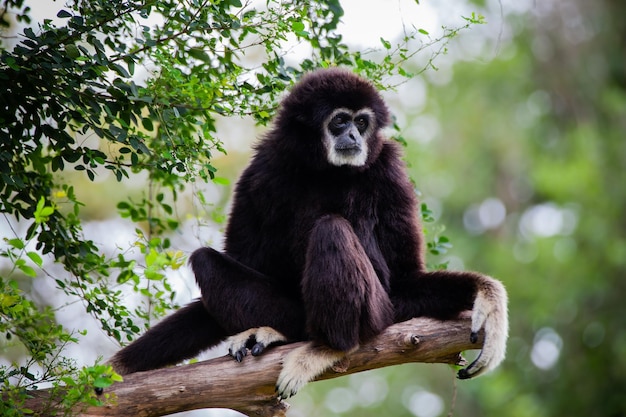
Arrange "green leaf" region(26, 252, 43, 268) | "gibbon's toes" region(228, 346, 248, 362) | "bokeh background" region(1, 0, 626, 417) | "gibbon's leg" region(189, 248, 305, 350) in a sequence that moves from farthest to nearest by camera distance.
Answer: "bokeh background" region(1, 0, 626, 417) → "gibbon's leg" region(189, 248, 305, 350) → "gibbon's toes" region(228, 346, 248, 362) → "green leaf" region(26, 252, 43, 268)

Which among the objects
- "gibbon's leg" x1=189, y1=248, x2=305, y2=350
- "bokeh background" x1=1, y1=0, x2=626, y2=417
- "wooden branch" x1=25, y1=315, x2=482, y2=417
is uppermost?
"bokeh background" x1=1, y1=0, x2=626, y2=417

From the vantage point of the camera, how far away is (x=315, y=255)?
19.3 ft

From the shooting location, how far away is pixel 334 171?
6.75m

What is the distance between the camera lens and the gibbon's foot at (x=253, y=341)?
19.0ft

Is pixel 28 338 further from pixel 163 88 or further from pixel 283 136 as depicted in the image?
pixel 283 136

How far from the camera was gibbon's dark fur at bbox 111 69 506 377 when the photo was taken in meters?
5.86

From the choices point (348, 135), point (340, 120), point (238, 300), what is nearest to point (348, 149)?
point (348, 135)

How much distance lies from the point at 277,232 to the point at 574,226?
53.4 feet

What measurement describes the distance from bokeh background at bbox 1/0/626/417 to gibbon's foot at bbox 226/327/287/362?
37.3 feet

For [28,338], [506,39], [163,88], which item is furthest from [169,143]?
[506,39]

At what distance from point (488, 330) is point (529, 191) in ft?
66.9

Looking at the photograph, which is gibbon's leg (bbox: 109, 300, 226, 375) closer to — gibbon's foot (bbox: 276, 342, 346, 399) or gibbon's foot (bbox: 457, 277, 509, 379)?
gibbon's foot (bbox: 276, 342, 346, 399)

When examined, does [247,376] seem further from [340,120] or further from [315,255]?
[340,120]

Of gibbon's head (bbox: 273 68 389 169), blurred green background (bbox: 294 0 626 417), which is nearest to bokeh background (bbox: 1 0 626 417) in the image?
blurred green background (bbox: 294 0 626 417)
